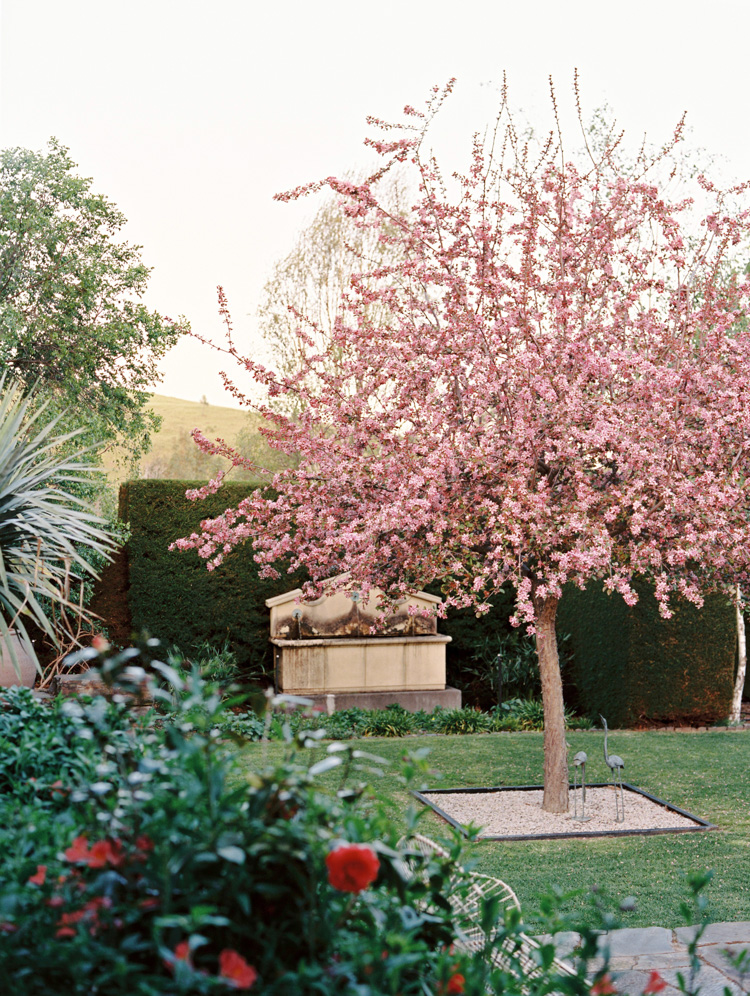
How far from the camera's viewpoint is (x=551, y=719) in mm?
6496

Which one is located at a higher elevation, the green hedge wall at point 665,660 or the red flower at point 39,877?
the red flower at point 39,877

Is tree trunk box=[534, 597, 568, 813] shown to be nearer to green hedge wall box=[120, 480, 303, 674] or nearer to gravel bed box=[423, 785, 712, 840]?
gravel bed box=[423, 785, 712, 840]

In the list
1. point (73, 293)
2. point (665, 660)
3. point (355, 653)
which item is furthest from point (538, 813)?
point (73, 293)

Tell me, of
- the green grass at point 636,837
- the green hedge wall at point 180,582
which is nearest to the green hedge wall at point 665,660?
the green grass at point 636,837

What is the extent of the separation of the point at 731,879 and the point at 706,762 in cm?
341

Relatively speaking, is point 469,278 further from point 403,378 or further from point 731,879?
point 731,879

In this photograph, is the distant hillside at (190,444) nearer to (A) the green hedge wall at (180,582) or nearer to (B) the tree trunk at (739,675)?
(A) the green hedge wall at (180,582)

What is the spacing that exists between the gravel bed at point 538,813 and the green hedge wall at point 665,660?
2.90 meters

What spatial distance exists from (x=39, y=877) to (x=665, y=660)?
30.0 ft

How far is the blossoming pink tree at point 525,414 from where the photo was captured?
572cm

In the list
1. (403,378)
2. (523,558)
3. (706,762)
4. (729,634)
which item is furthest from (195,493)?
(729,634)

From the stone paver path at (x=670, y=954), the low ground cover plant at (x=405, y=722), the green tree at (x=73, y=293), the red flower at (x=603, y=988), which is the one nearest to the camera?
the red flower at (x=603, y=988)

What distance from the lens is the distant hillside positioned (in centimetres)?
2481

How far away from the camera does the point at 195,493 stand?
698cm
